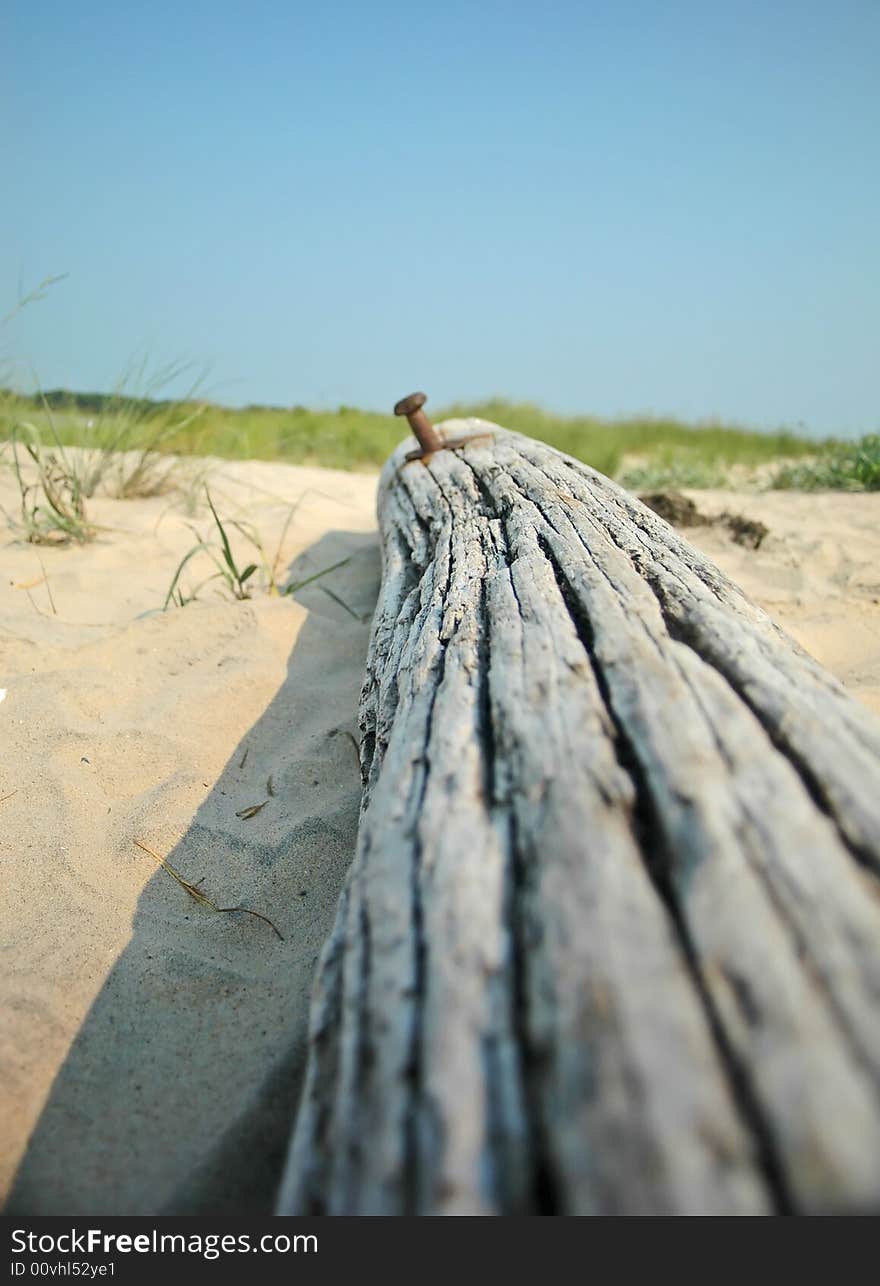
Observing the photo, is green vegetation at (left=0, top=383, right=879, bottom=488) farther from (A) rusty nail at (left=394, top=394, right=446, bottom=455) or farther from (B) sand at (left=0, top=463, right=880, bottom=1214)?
(A) rusty nail at (left=394, top=394, right=446, bottom=455)

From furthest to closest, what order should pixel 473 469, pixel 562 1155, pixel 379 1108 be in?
1. pixel 473 469
2. pixel 379 1108
3. pixel 562 1155

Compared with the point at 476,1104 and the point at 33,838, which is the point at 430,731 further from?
the point at 33,838

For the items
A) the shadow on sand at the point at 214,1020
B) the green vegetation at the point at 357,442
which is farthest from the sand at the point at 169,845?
the green vegetation at the point at 357,442

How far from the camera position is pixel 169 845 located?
1878 mm

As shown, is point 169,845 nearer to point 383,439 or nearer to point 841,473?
point 841,473

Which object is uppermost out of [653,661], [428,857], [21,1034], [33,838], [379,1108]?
[653,661]

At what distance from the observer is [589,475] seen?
8.75 feet

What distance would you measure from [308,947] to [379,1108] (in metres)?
0.79

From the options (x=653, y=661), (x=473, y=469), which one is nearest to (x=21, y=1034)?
(x=653, y=661)

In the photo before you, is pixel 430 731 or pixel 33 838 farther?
pixel 33 838

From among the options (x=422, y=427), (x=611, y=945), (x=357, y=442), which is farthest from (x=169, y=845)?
(x=357, y=442)

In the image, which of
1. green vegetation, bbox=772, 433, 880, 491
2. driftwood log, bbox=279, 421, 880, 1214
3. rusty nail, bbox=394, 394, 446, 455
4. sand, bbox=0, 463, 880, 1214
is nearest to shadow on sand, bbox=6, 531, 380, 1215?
sand, bbox=0, 463, 880, 1214

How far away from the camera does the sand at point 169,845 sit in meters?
1.22

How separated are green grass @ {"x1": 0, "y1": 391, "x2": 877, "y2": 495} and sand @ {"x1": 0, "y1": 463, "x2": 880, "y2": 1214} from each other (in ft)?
4.05
